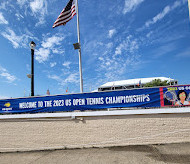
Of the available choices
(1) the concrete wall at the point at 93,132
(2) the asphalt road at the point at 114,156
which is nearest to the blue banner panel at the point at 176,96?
(1) the concrete wall at the point at 93,132

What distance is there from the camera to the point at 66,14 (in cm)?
820

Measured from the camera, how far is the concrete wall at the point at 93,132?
16.3ft

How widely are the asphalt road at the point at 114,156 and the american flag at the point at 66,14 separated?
26.1 ft

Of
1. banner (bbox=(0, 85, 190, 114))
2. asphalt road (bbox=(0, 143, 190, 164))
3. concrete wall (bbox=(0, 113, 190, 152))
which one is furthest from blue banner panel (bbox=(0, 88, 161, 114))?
asphalt road (bbox=(0, 143, 190, 164))

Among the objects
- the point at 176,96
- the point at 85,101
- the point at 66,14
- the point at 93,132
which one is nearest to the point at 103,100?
the point at 85,101

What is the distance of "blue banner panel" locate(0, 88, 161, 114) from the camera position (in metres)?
5.42

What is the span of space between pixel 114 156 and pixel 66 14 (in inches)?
358

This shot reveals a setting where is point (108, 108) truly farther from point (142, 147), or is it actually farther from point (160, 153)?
point (160, 153)

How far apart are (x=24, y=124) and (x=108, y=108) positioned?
447cm

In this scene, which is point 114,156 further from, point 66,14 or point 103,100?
point 66,14

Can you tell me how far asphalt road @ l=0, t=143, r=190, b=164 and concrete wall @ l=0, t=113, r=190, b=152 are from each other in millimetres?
299

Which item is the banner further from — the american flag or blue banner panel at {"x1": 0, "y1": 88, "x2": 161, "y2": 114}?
the american flag

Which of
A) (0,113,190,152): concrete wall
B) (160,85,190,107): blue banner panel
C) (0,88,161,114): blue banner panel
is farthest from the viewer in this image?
(0,88,161,114): blue banner panel

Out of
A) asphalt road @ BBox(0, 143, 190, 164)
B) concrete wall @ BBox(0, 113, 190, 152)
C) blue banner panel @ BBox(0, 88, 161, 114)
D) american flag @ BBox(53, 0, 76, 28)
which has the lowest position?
asphalt road @ BBox(0, 143, 190, 164)
